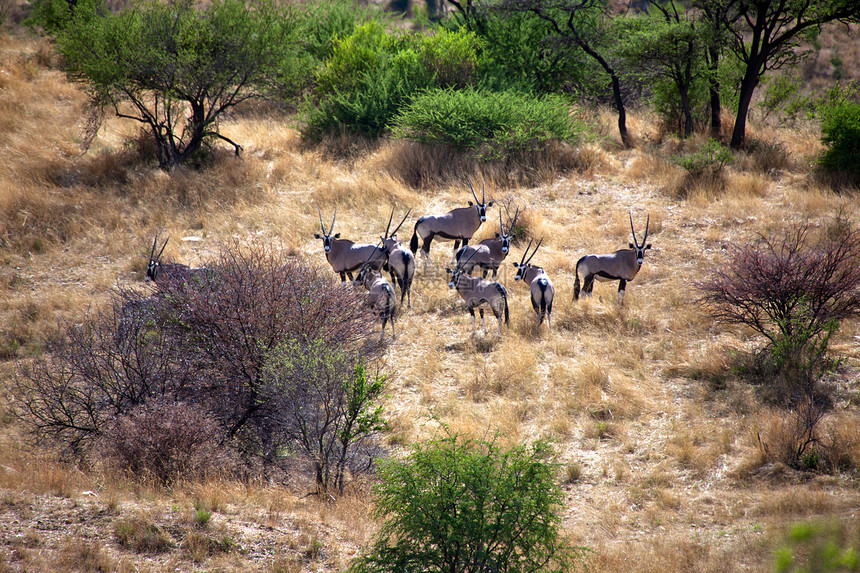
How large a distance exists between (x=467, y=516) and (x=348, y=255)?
866cm

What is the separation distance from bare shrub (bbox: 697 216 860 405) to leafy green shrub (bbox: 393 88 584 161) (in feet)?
31.4

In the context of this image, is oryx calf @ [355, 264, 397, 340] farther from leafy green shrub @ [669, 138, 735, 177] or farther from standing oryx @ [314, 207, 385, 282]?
leafy green shrub @ [669, 138, 735, 177]

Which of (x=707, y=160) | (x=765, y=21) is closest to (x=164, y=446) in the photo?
(x=707, y=160)

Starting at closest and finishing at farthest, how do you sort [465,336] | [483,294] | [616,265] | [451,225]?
[483,294] → [465,336] → [616,265] → [451,225]

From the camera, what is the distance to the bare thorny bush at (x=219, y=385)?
7676 mm

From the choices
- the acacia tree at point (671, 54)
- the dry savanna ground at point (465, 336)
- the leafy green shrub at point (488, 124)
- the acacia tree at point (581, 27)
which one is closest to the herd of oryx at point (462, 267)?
the dry savanna ground at point (465, 336)

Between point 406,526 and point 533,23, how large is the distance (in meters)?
21.8

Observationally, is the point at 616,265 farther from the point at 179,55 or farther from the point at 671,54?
the point at 179,55

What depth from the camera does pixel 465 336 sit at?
38.8 ft

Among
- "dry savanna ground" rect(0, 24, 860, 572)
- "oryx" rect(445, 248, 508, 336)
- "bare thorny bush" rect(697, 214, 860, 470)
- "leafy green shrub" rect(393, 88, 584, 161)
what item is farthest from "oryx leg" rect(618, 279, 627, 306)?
"leafy green shrub" rect(393, 88, 584, 161)

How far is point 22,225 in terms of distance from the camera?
16.9 meters

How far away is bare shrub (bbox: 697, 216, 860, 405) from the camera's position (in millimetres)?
9273

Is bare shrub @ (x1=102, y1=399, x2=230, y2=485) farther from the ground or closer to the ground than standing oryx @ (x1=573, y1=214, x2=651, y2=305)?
closer to the ground

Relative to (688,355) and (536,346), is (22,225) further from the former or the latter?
(688,355)
